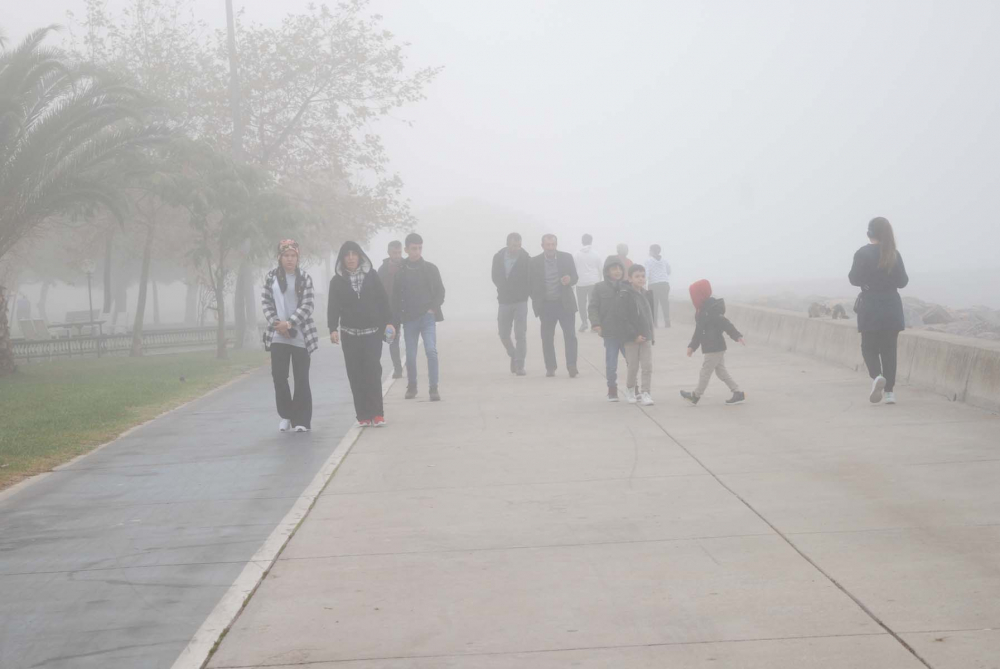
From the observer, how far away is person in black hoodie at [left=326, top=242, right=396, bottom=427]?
11.4 m

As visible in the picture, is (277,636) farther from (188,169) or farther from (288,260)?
(188,169)

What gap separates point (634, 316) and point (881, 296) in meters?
2.60

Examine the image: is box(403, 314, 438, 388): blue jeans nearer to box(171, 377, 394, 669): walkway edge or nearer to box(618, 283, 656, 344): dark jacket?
box(618, 283, 656, 344): dark jacket

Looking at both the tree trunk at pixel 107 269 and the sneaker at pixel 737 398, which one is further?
the tree trunk at pixel 107 269

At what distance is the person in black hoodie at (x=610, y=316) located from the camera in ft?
42.3

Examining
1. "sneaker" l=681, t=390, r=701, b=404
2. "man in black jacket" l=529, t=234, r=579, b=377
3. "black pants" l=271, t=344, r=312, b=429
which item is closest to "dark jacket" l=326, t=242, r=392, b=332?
"black pants" l=271, t=344, r=312, b=429

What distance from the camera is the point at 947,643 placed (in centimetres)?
439

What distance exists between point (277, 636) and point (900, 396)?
27.7 feet

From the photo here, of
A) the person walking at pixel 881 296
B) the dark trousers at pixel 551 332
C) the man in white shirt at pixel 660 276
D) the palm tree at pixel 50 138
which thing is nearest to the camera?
the person walking at pixel 881 296

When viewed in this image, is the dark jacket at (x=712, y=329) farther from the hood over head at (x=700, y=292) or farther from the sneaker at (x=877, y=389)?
the sneaker at (x=877, y=389)

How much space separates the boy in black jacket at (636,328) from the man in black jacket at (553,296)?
112 inches

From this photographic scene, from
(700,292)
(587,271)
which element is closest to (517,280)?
(700,292)

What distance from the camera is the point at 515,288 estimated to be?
16109 millimetres

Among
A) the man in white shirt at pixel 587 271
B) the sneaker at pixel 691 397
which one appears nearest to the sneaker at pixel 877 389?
the sneaker at pixel 691 397
